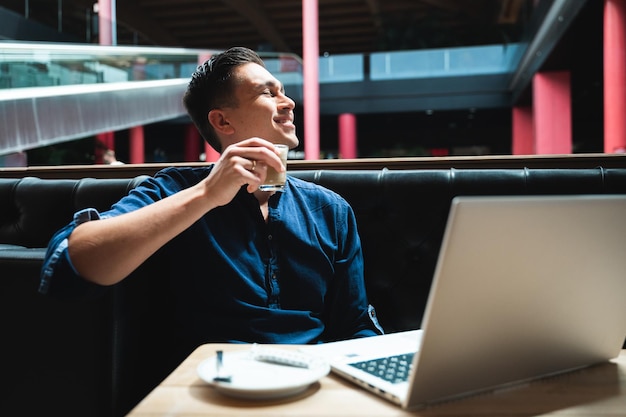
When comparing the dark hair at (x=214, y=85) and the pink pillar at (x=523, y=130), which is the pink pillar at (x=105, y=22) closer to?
the pink pillar at (x=523, y=130)

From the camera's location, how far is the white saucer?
0.64 meters

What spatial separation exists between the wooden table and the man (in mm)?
333

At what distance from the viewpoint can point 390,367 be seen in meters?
0.75

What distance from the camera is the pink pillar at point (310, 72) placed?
1152 cm

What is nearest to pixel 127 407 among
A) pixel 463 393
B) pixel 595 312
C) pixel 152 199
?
pixel 152 199

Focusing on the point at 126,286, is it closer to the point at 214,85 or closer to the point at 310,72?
the point at 214,85

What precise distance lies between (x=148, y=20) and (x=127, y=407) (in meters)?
16.7

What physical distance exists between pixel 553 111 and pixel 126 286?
406 inches

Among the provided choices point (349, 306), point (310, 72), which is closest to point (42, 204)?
point (349, 306)

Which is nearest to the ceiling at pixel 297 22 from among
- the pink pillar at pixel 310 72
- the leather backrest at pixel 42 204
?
the pink pillar at pixel 310 72

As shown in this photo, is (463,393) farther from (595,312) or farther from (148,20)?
(148,20)

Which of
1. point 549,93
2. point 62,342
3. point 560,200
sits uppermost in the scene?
point 549,93

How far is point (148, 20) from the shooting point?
16094 millimetres

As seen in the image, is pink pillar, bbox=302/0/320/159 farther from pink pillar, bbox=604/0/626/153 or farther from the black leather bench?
the black leather bench
